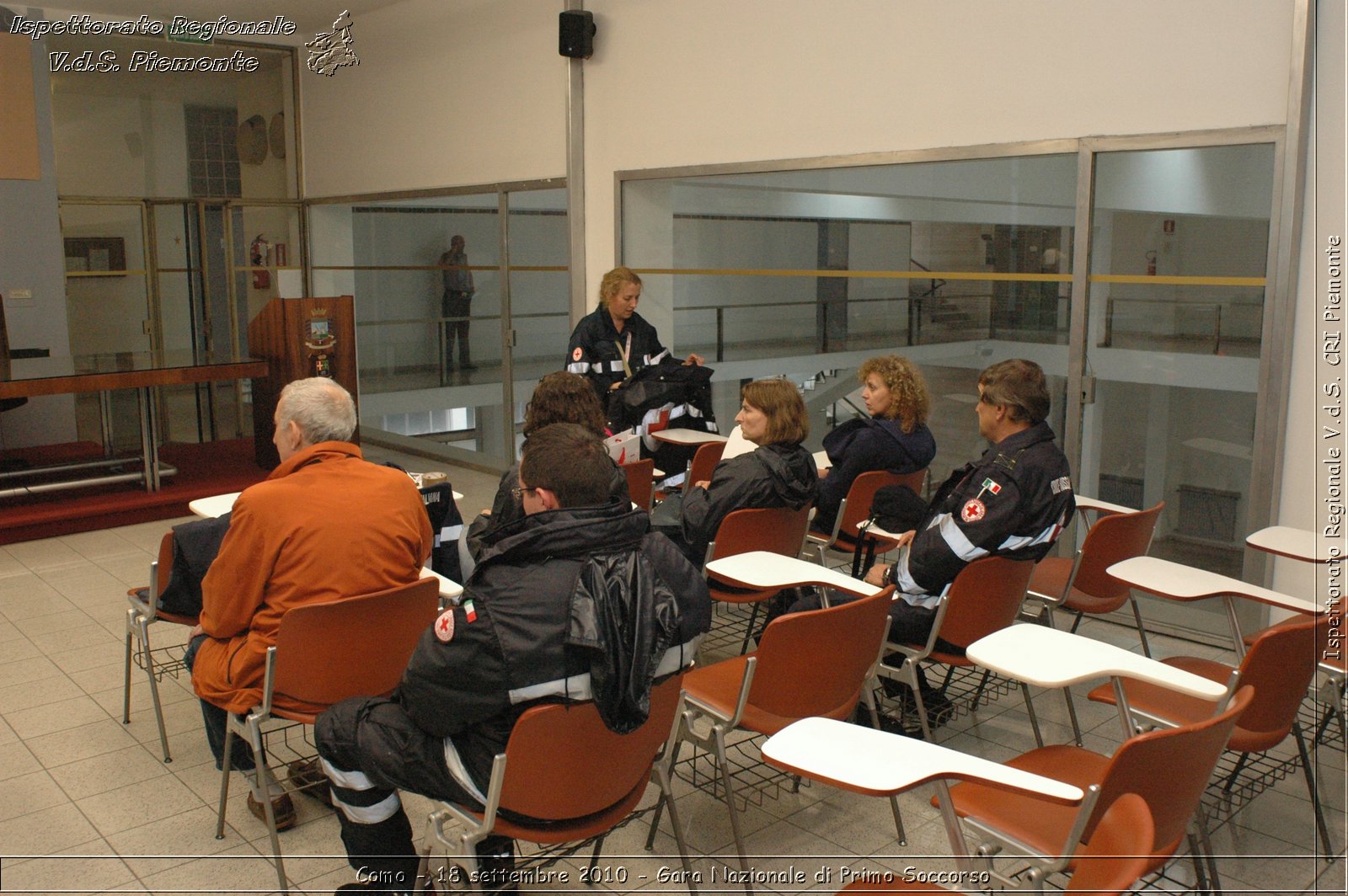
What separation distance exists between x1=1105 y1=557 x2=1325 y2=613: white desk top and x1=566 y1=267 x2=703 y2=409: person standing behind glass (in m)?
3.18

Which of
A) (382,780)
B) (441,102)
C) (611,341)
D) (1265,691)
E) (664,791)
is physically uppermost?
(441,102)

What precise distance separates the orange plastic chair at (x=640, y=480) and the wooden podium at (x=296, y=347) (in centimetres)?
337

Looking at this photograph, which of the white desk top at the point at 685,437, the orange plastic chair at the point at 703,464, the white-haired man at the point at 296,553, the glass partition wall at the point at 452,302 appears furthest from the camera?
the glass partition wall at the point at 452,302

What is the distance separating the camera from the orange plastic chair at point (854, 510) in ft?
14.0

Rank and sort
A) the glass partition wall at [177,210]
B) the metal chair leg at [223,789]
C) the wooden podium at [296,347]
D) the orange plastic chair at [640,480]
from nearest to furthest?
the metal chair leg at [223,789] → the orange plastic chair at [640,480] → the wooden podium at [296,347] → the glass partition wall at [177,210]

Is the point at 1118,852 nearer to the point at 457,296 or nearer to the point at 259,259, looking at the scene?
the point at 457,296

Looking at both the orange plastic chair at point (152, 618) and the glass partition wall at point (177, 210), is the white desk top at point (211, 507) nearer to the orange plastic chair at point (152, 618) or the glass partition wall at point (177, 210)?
the orange plastic chair at point (152, 618)

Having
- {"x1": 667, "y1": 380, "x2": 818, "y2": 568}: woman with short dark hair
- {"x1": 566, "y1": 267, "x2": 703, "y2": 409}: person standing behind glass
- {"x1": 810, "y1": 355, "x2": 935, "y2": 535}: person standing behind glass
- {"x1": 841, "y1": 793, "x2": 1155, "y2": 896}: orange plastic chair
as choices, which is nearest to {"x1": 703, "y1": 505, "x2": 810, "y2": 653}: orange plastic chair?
{"x1": 667, "y1": 380, "x2": 818, "y2": 568}: woman with short dark hair

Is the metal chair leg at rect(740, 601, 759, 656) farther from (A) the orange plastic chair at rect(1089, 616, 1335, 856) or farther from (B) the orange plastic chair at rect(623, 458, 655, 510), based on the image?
(A) the orange plastic chair at rect(1089, 616, 1335, 856)

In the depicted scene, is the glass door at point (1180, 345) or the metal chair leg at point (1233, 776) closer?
the metal chair leg at point (1233, 776)

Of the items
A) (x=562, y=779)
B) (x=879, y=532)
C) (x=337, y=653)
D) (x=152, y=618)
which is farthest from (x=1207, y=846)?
(x=152, y=618)

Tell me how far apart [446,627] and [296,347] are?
5.71m

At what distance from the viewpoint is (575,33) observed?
22.3 feet

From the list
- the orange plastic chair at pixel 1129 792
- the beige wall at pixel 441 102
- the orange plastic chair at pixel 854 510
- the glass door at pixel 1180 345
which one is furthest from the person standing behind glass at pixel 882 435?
the beige wall at pixel 441 102
